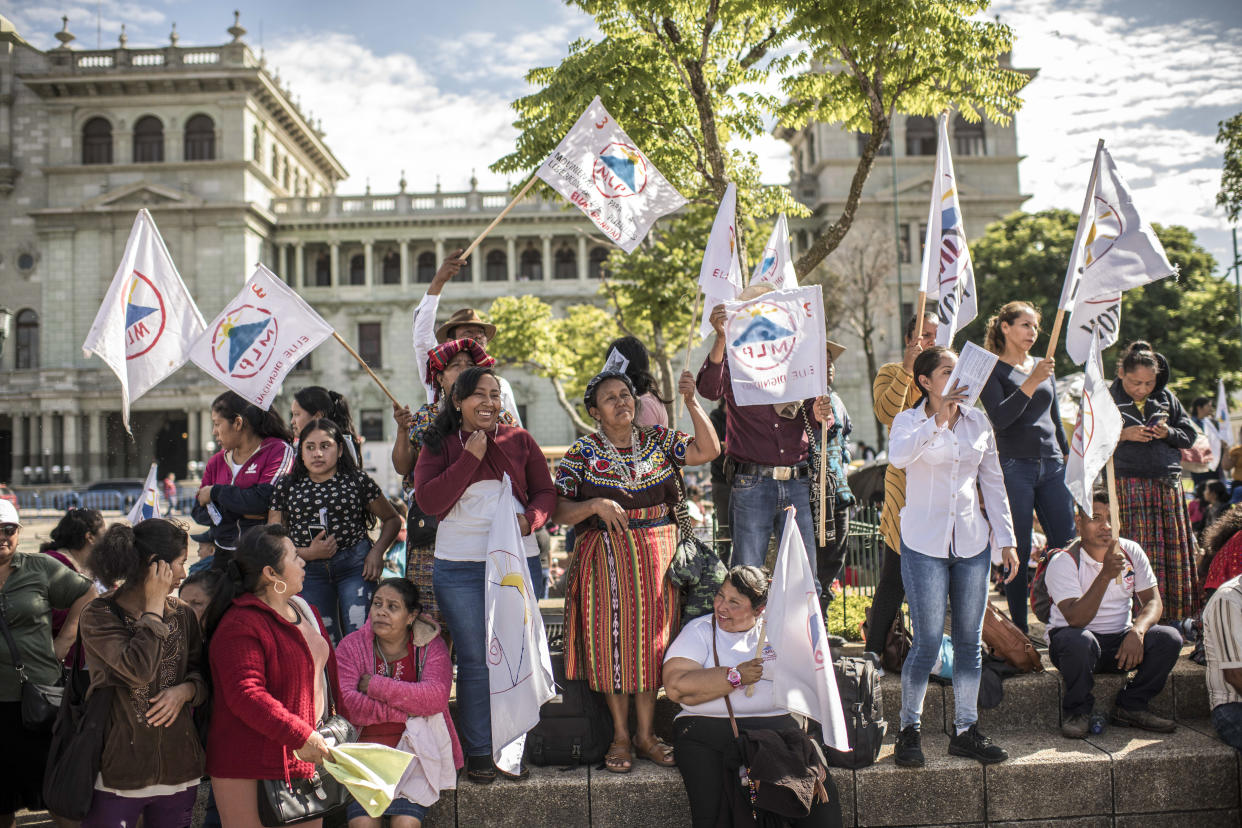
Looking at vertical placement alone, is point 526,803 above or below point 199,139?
below

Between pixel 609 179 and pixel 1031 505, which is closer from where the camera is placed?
pixel 1031 505

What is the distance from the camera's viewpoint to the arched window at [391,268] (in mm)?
48188

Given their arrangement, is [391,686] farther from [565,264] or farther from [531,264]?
[531,264]

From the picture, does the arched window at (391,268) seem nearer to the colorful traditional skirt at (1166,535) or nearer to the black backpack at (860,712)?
the colorful traditional skirt at (1166,535)

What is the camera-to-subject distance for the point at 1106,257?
4.75 m

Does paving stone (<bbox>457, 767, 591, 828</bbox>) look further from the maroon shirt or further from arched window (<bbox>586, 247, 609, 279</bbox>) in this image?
arched window (<bbox>586, 247, 609, 279</bbox>)

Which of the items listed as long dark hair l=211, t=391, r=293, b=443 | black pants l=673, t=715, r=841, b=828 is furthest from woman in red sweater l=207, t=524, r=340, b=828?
long dark hair l=211, t=391, r=293, b=443

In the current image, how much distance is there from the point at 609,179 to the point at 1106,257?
285cm

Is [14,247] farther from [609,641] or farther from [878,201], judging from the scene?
[609,641]

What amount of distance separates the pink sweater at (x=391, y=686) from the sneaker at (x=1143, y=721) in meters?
3.47

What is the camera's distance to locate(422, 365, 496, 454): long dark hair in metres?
4.22

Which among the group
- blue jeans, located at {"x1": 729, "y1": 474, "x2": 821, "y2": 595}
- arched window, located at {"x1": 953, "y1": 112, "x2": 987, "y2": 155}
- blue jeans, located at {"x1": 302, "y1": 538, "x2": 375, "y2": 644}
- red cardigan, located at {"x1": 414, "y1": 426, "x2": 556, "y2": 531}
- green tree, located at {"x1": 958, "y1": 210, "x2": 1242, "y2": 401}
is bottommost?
blue jeans, located at {"x1": 302, "y1": 538, "x2": 375, "y2": 644}

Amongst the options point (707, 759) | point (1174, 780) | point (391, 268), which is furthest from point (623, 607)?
point (391, 268)

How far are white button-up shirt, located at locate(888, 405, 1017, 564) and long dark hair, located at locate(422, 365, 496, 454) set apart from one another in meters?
1.95
